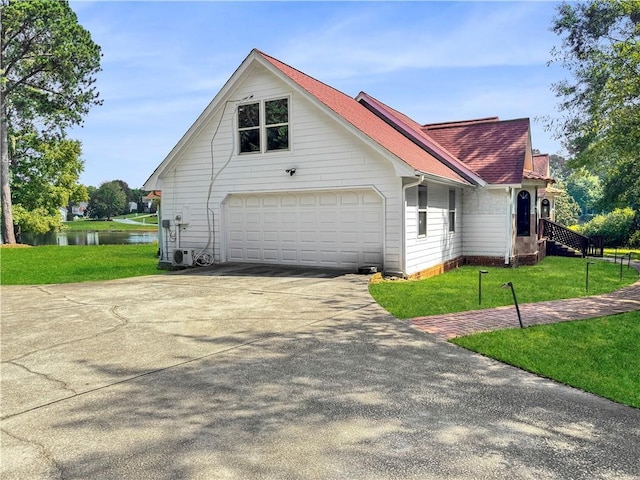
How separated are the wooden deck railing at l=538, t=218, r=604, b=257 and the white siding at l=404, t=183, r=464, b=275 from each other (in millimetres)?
7526

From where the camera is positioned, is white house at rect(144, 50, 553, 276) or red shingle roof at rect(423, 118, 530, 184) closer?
white house at rect(144, 50, 553, 276)

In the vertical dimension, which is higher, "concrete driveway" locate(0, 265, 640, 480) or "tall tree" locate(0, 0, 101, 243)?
"tall tree" locate(0, 0, 101, 243)

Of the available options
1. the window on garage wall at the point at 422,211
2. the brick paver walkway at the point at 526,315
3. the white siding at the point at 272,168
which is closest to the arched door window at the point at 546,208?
the window on garage wall at the point at 422,211

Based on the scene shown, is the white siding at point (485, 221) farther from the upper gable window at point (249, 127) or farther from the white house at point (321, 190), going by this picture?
the upper gable window at point (249, 127)

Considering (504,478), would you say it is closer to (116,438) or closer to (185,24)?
(116,438)

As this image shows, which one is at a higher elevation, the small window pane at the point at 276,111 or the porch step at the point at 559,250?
the small window pane at the point at 276,111

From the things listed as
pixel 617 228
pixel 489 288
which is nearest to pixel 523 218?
pixel 489 288

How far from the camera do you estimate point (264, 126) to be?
13.9 metres

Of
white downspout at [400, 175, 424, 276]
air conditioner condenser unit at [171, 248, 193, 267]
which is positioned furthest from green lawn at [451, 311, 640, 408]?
air conditioner condenser unit at [171, 248, 193, 267]

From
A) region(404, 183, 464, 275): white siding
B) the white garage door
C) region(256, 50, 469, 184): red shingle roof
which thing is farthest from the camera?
the white garage door

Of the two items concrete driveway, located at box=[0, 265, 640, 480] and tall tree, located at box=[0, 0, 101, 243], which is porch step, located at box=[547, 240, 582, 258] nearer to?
concrete driveway, located at box=[0, 265, 640, 480]

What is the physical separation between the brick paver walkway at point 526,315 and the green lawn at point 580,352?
315 millimetres

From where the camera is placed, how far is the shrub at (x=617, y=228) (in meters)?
27.5

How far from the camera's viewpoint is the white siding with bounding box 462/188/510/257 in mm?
16297
